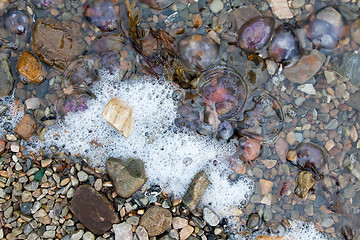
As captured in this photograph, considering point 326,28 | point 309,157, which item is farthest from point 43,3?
point 309,157

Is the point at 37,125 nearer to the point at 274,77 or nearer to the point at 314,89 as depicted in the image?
the point at 274,77

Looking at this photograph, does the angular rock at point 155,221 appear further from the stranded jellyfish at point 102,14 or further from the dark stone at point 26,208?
the stranded jellyfish at point 102,14

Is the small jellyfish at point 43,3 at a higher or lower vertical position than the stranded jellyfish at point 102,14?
higher

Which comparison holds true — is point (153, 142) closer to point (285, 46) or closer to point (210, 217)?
point (210, 217)

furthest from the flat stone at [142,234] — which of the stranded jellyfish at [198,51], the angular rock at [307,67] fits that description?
the angular rock at [307,67]

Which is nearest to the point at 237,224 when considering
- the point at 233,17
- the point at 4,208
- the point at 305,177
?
Answer: the point at 305,177
